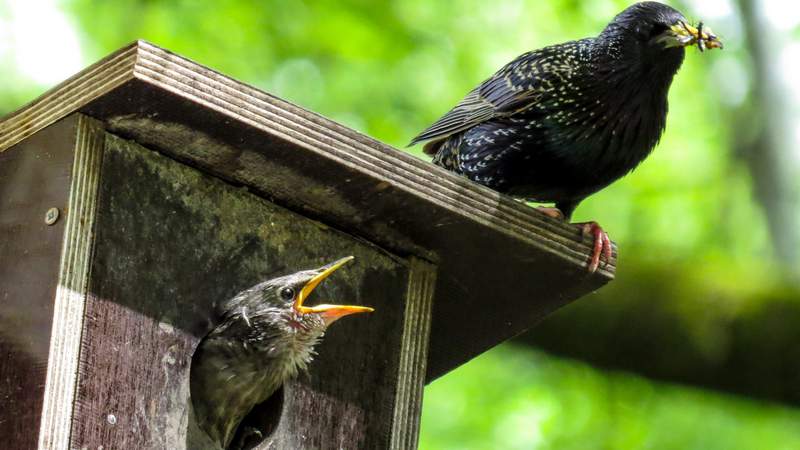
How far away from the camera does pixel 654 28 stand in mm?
4559

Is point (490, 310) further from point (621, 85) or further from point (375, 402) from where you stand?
point (621, 85)

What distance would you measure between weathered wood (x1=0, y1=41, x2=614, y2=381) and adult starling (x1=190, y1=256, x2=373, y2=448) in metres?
0.23

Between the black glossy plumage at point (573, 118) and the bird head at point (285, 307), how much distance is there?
3.60ft

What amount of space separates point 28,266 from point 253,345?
57 cm

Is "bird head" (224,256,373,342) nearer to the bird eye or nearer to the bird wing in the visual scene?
the bird eye

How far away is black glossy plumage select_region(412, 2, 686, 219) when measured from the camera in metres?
4.33

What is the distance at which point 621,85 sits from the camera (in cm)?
443

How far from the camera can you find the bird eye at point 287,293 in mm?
3402

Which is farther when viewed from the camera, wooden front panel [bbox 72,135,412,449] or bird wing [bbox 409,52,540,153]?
bird wing [bbox 409,52,540,153]

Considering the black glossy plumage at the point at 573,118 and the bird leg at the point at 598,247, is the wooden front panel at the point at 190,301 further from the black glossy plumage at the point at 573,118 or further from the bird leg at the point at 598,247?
the black glossy plumage at the point at 573,118

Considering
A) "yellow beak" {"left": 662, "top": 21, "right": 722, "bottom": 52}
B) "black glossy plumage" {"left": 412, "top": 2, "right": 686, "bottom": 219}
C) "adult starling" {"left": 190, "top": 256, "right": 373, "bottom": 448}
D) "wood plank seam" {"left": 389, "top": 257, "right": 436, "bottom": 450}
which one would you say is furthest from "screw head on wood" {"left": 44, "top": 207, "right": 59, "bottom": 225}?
"yellow beak" {"left": 662, "top": 21, "right": 722, "bottom": 52}

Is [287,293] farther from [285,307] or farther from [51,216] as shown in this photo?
[51,216]

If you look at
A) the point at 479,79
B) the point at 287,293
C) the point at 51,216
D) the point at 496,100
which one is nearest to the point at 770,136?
the point at 479,79

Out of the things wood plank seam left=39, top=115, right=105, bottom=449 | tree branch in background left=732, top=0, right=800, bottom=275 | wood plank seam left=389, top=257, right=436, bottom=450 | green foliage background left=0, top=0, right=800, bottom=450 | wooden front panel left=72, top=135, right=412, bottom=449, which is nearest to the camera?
wood plank seam left=39, top=115, right=105, bottom=449
